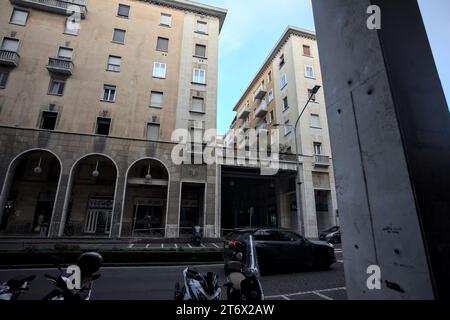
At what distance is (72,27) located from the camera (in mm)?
20203

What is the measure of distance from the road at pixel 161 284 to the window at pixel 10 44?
19340 mm

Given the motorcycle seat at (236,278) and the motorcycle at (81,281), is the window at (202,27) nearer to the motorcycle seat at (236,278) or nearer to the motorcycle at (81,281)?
the motorcycle at (81,281)

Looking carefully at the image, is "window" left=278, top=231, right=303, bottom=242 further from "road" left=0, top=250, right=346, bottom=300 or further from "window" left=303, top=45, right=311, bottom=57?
"window" left=303, top=45, right=311, bottom=57

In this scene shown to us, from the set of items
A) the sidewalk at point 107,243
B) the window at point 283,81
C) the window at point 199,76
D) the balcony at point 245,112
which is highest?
the balcony at point 245,112

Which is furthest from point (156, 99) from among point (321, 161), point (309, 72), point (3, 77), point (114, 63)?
point (321, 161)

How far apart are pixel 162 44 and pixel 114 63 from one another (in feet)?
16.1

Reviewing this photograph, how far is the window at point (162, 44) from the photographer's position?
22.0m

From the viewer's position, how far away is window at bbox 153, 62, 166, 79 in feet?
69.2

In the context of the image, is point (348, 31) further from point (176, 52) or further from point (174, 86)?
point (176, 52)

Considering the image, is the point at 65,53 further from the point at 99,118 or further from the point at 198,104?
the point at 198,104

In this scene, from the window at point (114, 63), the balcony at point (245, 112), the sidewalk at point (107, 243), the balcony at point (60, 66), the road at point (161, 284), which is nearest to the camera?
the road at point (161, 284)

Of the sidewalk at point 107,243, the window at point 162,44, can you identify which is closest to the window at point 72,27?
the window at point 162,44
